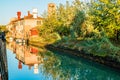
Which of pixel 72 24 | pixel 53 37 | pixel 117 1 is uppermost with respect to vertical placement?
pixel 117 1

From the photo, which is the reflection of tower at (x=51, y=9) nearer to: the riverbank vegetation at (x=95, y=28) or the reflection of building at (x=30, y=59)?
the riverbank vegetation at (x=95, y=28)

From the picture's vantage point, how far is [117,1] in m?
29.7

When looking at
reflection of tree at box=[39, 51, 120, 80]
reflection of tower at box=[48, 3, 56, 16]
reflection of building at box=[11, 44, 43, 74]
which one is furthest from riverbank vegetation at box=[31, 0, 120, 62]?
reflection of tower at box=[48, 3, 56, 16]

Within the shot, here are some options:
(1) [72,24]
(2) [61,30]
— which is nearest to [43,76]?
(1) [72,24]

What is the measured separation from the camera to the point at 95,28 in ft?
113

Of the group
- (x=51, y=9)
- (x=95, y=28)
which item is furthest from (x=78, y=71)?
(x=51, y=9)

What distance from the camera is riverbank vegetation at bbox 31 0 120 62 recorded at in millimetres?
26500

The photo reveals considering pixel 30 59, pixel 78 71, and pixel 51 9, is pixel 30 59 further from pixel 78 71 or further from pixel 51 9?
pixel 51 9

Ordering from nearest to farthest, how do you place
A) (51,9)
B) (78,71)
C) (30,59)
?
1. (78,71)
2. (30,59)
3. (51,9)

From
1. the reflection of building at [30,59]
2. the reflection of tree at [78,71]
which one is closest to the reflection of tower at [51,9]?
the reflection of building at [30,59]

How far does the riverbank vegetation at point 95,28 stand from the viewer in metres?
26.5

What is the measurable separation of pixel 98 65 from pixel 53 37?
26.4m

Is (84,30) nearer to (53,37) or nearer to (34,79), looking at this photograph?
(53,37)

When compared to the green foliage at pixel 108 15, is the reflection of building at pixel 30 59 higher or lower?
lower
